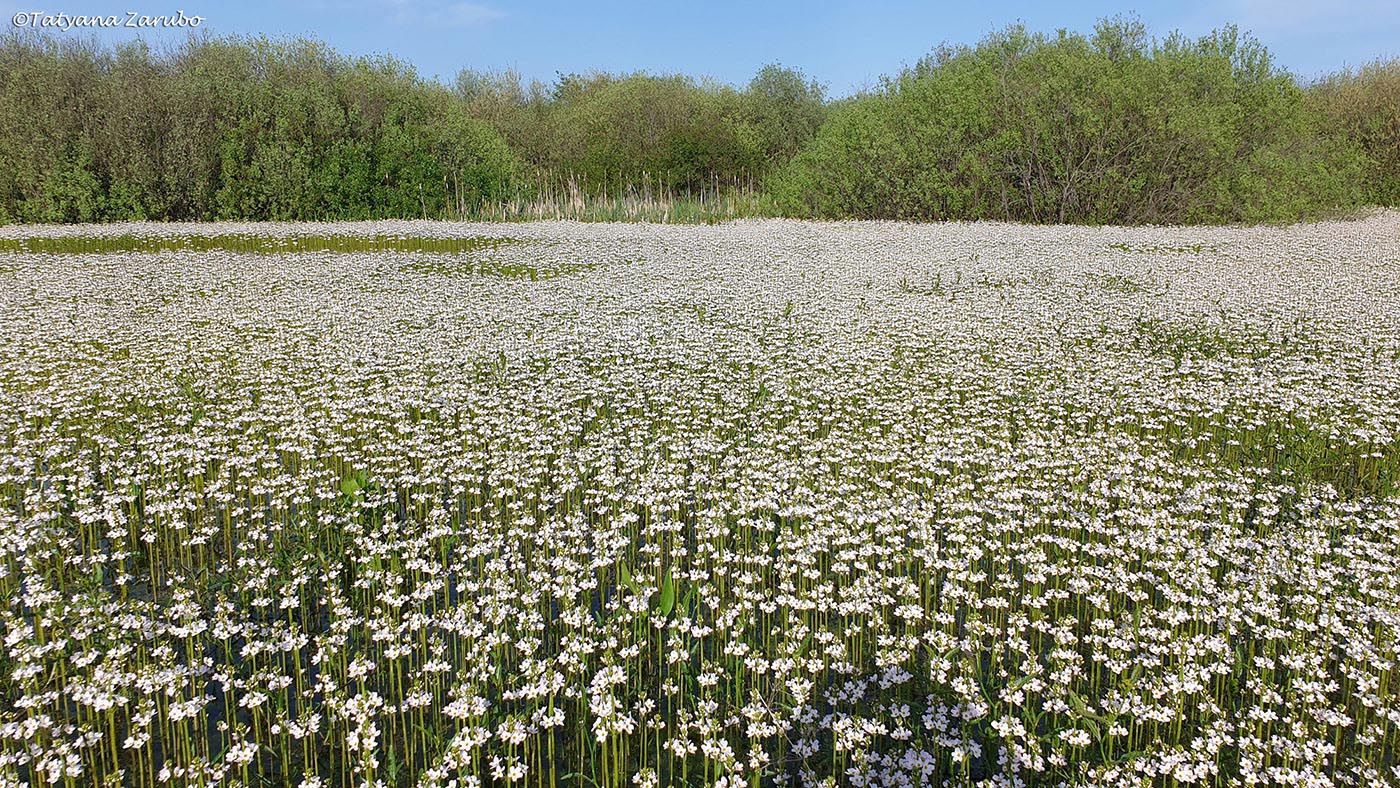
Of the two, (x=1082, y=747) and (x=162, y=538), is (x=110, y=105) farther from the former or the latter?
(x=1082, y=747)

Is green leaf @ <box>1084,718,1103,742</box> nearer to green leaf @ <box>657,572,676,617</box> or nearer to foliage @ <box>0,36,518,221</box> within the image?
green leaf @ <box>657,572,676,617</box>

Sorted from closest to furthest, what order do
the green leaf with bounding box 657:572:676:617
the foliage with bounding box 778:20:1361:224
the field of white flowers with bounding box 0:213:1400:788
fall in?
1. the field of white flowers with bounding box 0:213:1400:788
2. the green leaf with bounding box 657:572:676:617
3. the foliage with bounding box 778:20:1361:224

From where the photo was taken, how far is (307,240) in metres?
21.4

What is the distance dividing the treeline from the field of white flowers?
1545 centimetres

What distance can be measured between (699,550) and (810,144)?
2846cm

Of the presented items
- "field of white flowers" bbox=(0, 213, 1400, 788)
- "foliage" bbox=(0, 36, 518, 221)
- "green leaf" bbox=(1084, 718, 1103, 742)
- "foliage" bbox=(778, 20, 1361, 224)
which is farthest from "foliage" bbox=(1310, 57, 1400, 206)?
"green leaf" bbox=(1084, 718, 1103, 742)

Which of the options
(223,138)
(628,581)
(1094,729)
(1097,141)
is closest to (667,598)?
(628,581)

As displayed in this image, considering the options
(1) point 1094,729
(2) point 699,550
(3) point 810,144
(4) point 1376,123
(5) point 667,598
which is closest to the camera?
(1) point 1094,729

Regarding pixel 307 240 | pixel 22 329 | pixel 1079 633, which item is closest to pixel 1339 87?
pixel 307 240

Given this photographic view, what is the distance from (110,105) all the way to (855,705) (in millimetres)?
29311

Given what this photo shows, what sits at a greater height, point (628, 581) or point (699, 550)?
point (628, 581)

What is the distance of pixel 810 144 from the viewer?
31.6 metres

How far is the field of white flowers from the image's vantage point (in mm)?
3668

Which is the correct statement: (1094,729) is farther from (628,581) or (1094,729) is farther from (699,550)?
(699,550)
